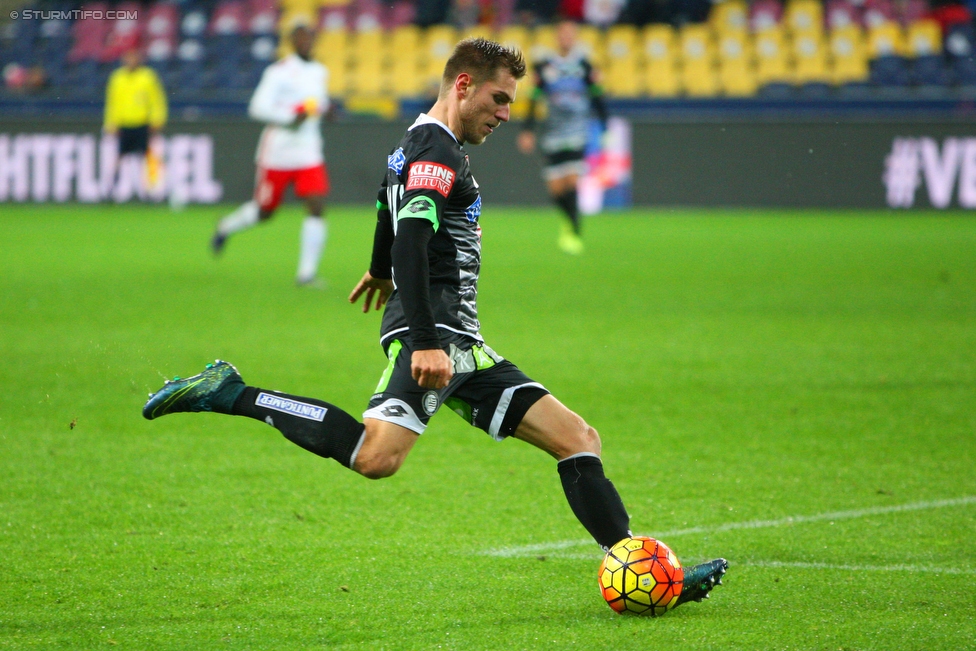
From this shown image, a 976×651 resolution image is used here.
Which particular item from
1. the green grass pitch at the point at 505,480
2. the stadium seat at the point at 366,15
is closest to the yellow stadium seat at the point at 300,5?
the stadium seat at the point at 366,15

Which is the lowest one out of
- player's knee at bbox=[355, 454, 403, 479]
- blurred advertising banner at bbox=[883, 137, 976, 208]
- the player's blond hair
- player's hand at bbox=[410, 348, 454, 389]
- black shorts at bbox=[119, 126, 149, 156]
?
player's knee at bbox=[355, 454, 403, 479]

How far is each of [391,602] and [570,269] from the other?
34.2 ft

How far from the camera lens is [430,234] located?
3877 millimetres

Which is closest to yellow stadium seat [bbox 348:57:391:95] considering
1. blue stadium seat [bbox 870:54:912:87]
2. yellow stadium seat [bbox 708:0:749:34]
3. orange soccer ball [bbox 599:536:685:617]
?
yellow stadium seat [bbox 708:0:749:34]

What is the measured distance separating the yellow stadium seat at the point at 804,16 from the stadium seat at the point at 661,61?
2.36m

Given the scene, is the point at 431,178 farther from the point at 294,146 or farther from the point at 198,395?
the point at 294,146

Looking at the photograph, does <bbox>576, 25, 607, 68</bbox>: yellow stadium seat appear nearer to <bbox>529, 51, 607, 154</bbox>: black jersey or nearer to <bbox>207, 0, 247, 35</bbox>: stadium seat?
<bbox>207, 0, 247, 35</bbox>: stadium seat

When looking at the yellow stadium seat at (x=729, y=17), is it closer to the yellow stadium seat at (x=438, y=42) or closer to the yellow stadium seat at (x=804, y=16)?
the yellow stadium seat at (x=804, y=16)

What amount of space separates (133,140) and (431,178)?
18.3 m

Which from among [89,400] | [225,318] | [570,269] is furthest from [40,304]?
[570,269]

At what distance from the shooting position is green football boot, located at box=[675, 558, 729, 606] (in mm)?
3947

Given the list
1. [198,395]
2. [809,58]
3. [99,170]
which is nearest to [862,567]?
[198,395]

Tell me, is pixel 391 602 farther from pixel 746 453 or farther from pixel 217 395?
pixel 746 453

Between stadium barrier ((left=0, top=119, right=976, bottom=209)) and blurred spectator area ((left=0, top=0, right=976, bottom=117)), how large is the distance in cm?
164
